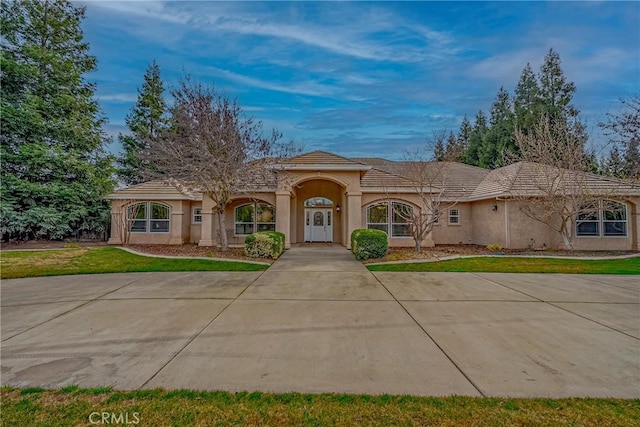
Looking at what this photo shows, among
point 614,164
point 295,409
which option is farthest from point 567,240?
point 295,409

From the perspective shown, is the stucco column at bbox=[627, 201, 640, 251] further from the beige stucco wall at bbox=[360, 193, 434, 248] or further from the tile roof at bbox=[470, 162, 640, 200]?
the beige stucco wall at bbox=[360, 193, 434, 248]

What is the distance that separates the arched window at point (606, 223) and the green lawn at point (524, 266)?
3.55 metres

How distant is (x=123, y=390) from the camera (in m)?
3.36

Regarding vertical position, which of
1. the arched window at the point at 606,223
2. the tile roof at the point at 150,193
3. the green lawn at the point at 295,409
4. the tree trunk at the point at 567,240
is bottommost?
the green lawn at the point at 295,409

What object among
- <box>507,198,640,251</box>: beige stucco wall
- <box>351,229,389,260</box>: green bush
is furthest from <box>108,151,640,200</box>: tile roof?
<box>351,229,389,260</box>: green bush

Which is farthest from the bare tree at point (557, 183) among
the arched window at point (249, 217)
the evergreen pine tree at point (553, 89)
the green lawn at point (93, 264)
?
the evergreen pine tree at point (553, 89)

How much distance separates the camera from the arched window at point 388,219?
58.8ft

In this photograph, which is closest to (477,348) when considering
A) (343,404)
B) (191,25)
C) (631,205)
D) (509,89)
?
(343,404)

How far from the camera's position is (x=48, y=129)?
19125 mm

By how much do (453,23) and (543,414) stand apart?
1346 cm

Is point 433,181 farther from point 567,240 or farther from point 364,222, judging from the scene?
point 567,240

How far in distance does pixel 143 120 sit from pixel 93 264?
72.3 ft

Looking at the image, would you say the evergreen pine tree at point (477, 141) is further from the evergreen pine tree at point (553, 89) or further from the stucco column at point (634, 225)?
the stucco column at point (634, 225)

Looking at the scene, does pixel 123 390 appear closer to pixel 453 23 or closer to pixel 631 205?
pixel 453 23
